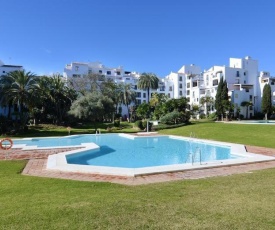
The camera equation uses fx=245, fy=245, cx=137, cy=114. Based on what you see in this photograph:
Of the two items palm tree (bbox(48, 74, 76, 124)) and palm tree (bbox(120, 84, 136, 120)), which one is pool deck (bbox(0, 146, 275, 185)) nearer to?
palm tree (bbox(48, 74, 76, 124))

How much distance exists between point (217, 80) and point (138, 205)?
59092 millimetres

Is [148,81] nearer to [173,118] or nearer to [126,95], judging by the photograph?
[126,95]

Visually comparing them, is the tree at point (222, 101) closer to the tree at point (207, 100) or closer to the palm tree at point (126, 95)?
the tree at point (207, 100)

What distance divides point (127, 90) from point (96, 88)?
33.1 feet

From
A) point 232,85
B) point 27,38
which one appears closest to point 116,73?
point 232,85

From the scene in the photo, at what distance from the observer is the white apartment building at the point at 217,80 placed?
2199 inches

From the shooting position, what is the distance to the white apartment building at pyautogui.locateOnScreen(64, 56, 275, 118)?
55844 millimetres

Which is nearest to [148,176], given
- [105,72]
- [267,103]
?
[267,103]

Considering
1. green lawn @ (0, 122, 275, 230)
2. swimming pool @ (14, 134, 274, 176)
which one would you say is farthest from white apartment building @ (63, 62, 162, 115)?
green lawn @ (0, 122, 275, 230)

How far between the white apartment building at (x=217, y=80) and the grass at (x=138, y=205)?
159 ft

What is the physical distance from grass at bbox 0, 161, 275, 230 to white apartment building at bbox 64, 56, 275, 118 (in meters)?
48.4

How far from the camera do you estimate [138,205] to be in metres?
4.82

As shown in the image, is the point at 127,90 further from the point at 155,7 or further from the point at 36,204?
the point at 36,204

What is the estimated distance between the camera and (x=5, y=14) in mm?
17516
